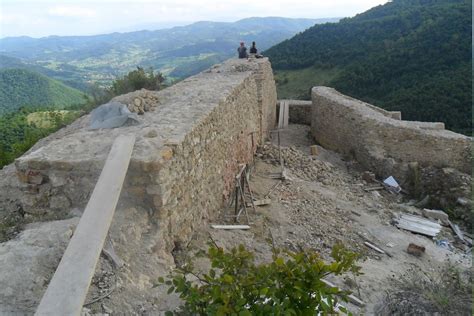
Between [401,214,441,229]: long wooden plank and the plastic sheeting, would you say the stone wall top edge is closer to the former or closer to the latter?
[401,214,441,229]: long wooden plank

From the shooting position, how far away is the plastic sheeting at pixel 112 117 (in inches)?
189

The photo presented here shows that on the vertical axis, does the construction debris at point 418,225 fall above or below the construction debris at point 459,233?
above

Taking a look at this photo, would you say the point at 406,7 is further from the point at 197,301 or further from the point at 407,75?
the point at 197,301

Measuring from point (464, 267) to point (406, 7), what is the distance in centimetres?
4370

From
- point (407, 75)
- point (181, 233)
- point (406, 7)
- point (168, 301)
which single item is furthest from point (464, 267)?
point (406, 7)

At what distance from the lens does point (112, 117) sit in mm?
4906

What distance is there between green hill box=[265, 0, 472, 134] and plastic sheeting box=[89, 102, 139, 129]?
15.6 metres

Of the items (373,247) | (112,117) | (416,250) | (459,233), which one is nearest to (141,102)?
(112,117)

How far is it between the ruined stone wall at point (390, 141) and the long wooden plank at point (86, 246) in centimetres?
698

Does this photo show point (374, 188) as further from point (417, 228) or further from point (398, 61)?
point (398, 61)

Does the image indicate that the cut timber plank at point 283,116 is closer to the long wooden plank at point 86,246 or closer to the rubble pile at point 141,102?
the rubble pile at point 141,102

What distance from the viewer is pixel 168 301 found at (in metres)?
3.04

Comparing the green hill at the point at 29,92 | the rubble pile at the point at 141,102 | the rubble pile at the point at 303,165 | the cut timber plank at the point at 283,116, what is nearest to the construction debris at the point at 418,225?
the rubble pile at the point at 303,165

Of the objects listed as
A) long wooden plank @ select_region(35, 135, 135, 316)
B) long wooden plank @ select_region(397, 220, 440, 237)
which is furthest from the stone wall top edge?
long wooden plank @ select_region(35, 135, 135, 316)
